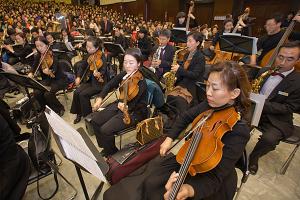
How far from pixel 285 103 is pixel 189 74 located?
1.24 m

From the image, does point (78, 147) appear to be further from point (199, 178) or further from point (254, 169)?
point (254, 169)

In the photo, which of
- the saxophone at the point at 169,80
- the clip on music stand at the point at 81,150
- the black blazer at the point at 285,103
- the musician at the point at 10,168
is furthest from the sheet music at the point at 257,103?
the musician at the point at 10,168

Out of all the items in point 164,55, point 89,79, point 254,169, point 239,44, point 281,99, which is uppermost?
point 239,44

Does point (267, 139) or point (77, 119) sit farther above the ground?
point (267, 139)

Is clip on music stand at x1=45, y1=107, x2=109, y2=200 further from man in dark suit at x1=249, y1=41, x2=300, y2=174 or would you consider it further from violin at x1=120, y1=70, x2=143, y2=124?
man in dark suit at x1=249, y1=41, x2=300, y2=174

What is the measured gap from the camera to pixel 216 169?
1.24 m

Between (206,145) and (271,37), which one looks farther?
(271,37)

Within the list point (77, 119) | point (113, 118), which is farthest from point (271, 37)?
point (77, 119)

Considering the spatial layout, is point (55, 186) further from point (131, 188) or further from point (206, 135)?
point (206, 135)

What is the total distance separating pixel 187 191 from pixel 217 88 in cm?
68

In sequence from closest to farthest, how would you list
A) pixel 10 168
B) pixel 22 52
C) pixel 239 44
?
pixel 10 168, pixel 239 44, pixel 22 52

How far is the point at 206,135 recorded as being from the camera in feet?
4.17

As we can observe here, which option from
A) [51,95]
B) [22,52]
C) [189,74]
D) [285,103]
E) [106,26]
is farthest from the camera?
[106,26]

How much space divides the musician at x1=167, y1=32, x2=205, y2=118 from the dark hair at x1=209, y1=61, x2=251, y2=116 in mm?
1358
